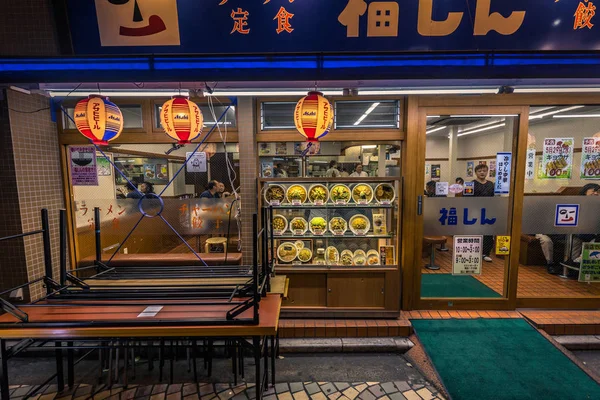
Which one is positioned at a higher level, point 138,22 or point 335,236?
point 138,22

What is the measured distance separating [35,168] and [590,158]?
8831mm

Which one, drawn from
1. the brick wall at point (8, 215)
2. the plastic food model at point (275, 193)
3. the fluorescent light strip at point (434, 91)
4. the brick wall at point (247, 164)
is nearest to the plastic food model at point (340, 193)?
the plastic food model at point (275, 193)

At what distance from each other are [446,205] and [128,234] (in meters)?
5.46

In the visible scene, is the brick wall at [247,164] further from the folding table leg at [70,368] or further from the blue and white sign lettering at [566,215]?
the blue and white sign lettering at [566,215]

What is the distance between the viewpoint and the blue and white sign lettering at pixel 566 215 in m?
4.56

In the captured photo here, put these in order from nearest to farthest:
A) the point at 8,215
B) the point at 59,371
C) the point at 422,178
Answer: the point at 59,371 < the point at 8,215 < the point at 422,178

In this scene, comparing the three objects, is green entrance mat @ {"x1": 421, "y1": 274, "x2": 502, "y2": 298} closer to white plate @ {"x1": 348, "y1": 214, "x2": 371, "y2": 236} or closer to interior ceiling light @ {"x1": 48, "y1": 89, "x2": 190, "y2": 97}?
white plate @ {"x1": 348, "y1": 214, "x2": 371, "y2": 236}

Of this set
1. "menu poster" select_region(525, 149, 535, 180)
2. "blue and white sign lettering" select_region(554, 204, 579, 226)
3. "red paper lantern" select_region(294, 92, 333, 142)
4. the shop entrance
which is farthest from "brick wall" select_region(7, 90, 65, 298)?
"blue and white sign lettering" select_region(554, 204, 579, 226)

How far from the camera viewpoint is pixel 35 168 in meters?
4.26

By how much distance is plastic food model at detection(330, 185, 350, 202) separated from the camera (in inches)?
182

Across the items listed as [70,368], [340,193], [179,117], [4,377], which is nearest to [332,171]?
[340,193]

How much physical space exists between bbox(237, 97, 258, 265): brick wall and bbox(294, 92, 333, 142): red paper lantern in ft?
4.17

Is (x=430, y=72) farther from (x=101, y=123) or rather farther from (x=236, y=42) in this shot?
(x=101, y=123)

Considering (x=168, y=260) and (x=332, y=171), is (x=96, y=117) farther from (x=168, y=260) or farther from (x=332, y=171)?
(x=332, y=171)
